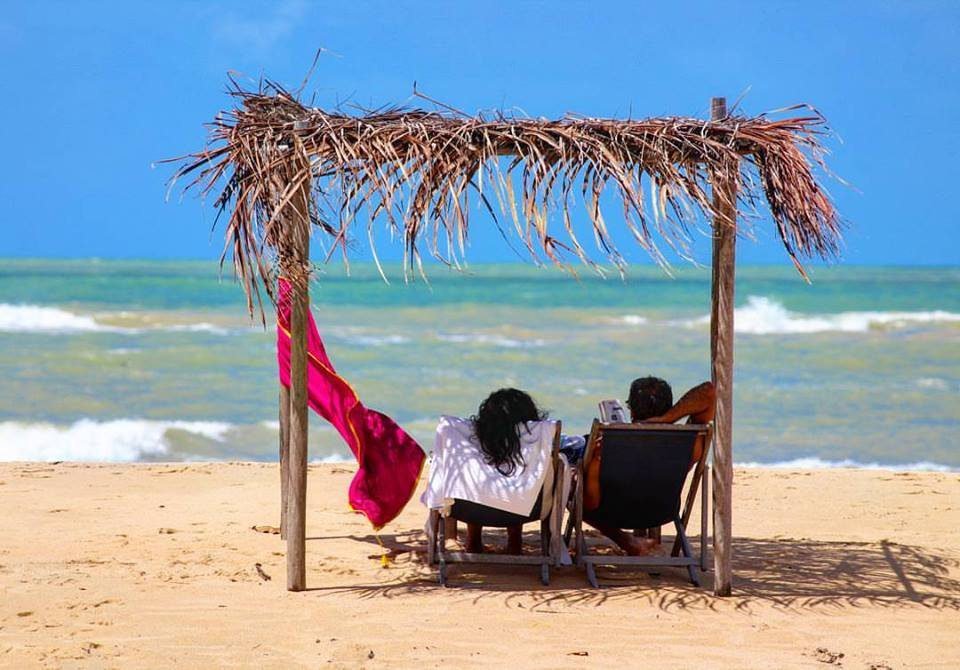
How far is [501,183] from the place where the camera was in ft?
15.1

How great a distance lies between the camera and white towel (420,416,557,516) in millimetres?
4938

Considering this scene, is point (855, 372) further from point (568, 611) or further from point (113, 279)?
point (113, 279)

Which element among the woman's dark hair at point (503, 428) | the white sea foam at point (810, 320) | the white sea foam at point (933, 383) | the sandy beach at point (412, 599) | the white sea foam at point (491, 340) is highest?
the white sea foam at point (810, 320)

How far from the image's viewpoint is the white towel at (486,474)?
16.2 feet

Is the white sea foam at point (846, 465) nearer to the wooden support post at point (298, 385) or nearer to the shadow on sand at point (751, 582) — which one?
the shadow on sand at point (751, 582)

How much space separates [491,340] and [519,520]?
47.6 feet

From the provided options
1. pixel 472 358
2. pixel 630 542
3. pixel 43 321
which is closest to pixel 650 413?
pixel 630 542

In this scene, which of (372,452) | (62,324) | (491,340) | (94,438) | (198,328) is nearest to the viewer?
(372,452)

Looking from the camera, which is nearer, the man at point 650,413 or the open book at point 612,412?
the man at point 650,413

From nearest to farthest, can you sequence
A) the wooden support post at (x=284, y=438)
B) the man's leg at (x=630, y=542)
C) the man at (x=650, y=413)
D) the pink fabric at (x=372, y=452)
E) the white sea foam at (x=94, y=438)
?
the man at (x=650, y=413), the man's leg at (x=630, y=542), the pink fabric at (x=372, y=452), the wooden support post at (x=284, y=438), the white sea foam at (x=94, y=438)

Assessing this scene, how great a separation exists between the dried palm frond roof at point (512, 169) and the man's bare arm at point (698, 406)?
2.23 ft

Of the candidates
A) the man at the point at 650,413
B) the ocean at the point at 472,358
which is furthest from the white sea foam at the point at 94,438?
the man at the point at 650,413

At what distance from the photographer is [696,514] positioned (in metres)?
7.23

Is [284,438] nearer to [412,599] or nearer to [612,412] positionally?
[412,599]
